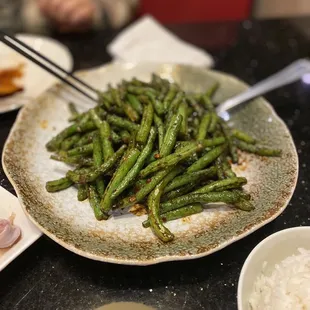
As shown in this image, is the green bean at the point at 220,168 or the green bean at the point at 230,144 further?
the green bean at the point at 230,144

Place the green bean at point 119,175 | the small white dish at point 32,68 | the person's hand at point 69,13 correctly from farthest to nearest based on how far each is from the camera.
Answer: the person's hand at point 69,13 < the small white dish at point 32,68 < the green bean at point 119,175

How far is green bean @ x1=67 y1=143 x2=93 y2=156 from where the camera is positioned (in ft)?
6.53

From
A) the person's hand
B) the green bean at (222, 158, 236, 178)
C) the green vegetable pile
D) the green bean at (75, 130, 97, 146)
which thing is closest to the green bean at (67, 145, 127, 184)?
the green vegetable pile

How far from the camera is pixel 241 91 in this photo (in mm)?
2482

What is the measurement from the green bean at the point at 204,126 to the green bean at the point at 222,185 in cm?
26

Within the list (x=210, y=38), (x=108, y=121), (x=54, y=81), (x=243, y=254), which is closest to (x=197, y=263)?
(x=243, y=254)

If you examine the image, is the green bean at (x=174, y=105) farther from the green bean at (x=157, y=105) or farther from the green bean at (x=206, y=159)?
the green bean at (x=206, y=159)

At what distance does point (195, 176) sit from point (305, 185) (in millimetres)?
643

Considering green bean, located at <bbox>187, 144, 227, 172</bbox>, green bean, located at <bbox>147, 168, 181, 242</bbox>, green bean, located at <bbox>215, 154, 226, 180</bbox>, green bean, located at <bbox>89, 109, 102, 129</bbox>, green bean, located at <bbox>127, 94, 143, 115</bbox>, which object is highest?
green bean, located at <bbox>89, 109, 102, 129</bbox>

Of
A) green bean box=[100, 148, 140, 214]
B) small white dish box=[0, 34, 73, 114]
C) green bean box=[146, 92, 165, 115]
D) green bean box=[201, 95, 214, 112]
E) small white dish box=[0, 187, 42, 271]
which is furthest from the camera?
small white dish box=[0, 34, 73, 114]

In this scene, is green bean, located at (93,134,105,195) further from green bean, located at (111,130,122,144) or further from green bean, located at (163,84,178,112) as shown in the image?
green bean, located at (163,84,178,112)

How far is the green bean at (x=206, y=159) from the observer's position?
186 centimetres

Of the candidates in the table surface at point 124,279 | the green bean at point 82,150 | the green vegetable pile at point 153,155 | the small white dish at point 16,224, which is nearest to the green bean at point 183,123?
the green vegetable pile at point 153,155

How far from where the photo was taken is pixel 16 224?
1709mm
